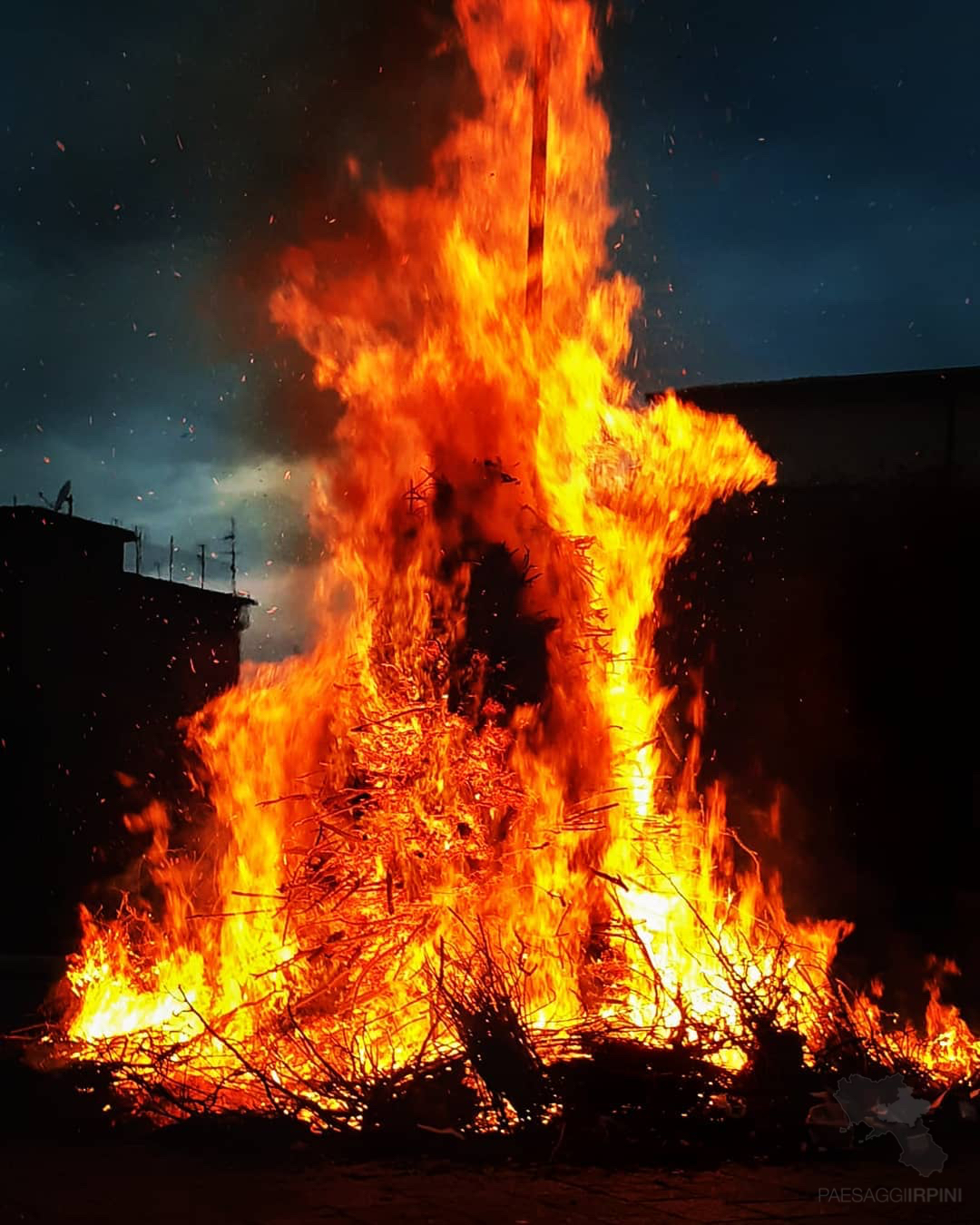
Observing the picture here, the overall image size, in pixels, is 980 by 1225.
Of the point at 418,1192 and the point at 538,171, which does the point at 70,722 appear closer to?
the point at 538,171

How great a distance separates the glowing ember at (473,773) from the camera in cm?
759

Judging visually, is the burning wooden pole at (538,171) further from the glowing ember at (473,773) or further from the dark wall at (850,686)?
the dark wall at (850,686)

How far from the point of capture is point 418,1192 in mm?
5844

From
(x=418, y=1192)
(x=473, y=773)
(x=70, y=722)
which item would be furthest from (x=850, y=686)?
(x=70, y=722)

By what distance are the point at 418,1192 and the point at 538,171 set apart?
6.85 metres

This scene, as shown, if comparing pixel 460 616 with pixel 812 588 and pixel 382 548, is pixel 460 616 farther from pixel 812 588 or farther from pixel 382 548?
pixel 812 588

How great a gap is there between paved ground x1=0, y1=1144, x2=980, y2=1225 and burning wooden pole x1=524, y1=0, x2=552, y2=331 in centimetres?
573

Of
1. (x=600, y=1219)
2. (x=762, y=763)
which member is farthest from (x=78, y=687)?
(x=600, y=1219)

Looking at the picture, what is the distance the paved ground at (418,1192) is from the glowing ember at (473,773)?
77cm

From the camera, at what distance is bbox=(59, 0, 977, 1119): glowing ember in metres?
7.59

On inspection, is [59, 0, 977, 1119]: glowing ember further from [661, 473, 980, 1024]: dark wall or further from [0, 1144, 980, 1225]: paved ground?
[661, 473, 980, 1024]: dark wall

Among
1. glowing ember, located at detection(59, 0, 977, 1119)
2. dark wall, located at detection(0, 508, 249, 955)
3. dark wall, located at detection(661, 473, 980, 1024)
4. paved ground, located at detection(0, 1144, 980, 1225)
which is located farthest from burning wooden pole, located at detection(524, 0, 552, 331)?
dark wall, located at detection(0, 508, 249, 955)

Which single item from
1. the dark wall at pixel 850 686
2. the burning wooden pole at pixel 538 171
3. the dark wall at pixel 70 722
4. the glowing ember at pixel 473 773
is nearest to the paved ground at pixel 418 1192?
the glowing ember at pixel 473 773

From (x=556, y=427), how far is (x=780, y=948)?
4.00 meters
